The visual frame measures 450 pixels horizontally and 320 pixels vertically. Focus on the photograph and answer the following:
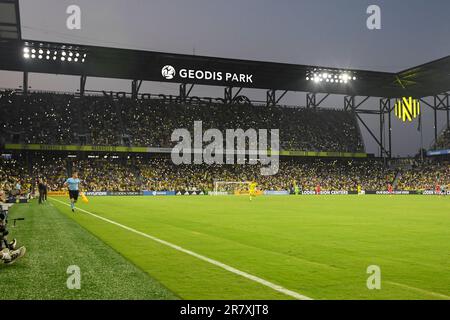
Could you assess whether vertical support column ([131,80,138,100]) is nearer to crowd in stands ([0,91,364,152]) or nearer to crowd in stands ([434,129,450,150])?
crowd in stands ([0,91,364,152])

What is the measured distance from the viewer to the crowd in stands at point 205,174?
58.5 meters

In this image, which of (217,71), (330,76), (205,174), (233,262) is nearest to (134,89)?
(217,71)

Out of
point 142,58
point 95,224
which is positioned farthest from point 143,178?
point 95,224

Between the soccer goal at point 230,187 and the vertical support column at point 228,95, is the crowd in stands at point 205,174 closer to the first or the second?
the soccer goal at point 230,187

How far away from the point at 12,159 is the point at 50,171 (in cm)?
512

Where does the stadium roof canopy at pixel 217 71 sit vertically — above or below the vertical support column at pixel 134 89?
above

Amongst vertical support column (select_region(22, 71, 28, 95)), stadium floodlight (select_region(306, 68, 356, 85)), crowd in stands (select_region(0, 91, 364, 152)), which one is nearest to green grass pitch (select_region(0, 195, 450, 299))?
crowd in stands (select_region(0, 91, 364, 152))

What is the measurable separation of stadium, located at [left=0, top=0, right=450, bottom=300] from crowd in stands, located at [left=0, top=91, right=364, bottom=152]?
0.24 meters

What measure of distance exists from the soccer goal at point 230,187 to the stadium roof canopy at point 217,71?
46.4 ft

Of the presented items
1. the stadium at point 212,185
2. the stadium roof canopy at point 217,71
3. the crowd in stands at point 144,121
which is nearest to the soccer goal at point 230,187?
the stadium at point 212,185

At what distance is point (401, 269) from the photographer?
7875 millimetres

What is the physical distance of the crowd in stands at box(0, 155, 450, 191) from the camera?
192ft

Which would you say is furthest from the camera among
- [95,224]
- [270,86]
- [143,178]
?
[270,86]
